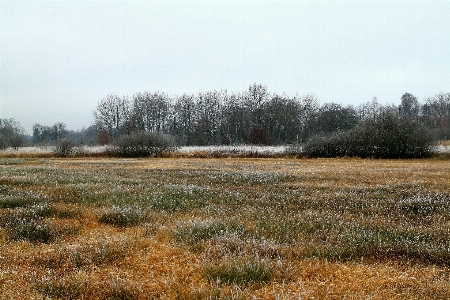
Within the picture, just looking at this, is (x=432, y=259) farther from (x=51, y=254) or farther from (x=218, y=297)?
(x=51, y=254)

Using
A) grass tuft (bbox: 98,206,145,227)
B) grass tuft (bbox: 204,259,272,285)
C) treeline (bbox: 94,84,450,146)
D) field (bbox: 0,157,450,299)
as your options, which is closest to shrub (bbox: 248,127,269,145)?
treeline (bbox: 94,84,450,146)

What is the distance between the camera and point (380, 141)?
37.1m

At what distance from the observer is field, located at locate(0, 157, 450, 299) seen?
12.6 ft

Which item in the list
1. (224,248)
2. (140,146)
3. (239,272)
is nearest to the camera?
(239,272)

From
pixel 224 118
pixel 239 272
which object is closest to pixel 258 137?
pixel 224 118

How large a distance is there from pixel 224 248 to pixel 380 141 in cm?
3674

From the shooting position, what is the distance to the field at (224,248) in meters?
3.83

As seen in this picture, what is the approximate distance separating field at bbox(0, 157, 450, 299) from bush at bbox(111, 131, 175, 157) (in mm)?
34398

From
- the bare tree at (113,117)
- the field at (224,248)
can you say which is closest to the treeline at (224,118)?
the bare tree at (113,117)

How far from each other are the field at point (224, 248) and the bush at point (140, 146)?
34398mm

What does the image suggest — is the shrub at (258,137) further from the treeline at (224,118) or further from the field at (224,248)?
the field at (224,248)

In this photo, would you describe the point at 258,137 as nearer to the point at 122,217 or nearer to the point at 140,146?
the point at 140,146

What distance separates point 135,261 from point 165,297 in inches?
52.7

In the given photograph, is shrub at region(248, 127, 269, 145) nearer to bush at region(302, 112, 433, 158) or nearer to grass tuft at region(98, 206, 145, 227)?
bush at region(302, 112, 433, 158)
